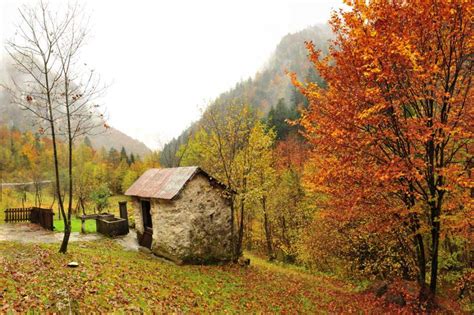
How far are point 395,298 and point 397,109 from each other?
25.7ft

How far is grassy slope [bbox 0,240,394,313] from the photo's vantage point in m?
7.82

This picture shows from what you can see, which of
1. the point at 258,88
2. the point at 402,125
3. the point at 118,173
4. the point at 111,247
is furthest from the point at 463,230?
the point at 258,88

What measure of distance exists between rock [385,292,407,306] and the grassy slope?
547mm

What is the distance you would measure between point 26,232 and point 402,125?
68.3 feet

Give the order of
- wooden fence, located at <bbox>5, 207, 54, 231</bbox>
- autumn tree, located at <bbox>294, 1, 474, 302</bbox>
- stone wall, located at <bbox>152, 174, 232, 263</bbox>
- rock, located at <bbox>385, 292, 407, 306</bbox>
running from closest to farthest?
autumn tree, located at <bbox>294, 1, 474, 302</bbox> → rock, located at <bbox>385, 292, 407, 306</bbox> → stone wall, located at <bbox>152, 174, 232, 263</bbox> → wooden fence, located at <bbox>5, 207, 54, 231</bbox>

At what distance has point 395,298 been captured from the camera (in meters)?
11.8

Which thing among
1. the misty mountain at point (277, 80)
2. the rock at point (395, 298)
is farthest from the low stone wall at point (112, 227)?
the misty mountain at point (277, 80)

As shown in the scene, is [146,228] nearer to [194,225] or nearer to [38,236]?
[194,225]

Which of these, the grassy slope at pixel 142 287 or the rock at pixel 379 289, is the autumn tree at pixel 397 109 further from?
the grassy slope at pixel 142 287

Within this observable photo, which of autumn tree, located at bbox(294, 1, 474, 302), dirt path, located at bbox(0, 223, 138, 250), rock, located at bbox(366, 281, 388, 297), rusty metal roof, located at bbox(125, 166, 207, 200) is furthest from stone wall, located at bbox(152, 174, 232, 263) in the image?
autumn tree, located at bbox(294, 1, 474, 302)

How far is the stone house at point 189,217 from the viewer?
15109 mm

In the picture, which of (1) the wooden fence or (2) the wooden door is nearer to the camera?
(2) the wooden door

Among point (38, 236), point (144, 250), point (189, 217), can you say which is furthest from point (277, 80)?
point (38, 236)

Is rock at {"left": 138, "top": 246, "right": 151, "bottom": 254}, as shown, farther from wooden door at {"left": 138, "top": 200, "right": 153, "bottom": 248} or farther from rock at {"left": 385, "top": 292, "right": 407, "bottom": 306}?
rock at {"left": 385, "top": 292, "right": 407, "bottom": 306}
